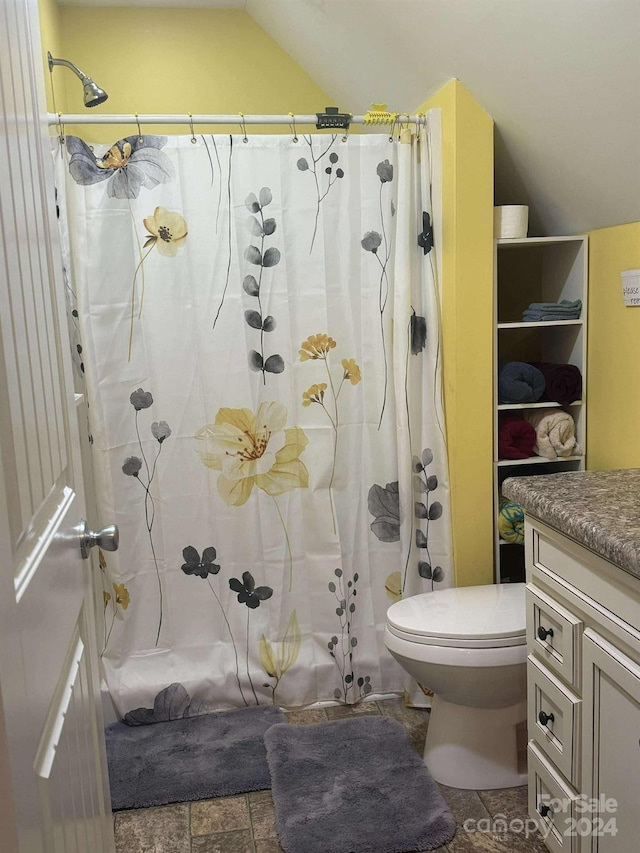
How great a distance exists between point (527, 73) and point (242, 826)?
214 centimetres

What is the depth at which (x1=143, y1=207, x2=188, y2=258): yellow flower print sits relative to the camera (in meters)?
2.47

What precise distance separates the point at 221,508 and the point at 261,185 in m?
1.05

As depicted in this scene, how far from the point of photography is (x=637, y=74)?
1.78 m

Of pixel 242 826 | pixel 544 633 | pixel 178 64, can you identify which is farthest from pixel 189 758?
pixel 178 64

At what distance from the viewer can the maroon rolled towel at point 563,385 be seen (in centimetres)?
262

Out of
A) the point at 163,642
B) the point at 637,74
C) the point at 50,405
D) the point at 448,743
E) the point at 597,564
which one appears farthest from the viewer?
the point at 163,642

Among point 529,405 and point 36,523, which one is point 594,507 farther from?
point 36,523

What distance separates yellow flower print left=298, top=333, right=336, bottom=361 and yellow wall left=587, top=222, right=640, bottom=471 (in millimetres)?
857

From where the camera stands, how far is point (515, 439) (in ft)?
8.75

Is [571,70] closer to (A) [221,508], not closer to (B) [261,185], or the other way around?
(B) [261,185]

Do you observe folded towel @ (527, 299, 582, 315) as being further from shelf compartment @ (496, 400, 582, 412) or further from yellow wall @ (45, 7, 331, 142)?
yellow wall @ (45, 7, 331, 142)

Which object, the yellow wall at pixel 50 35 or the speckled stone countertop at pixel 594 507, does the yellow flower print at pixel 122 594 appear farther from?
the yellow wall at pixel 50 35

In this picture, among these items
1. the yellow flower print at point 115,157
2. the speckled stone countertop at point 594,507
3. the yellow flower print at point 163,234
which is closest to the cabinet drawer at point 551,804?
the speckled stone countertop at point 594,507

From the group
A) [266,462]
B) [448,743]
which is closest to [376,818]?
[448,743]
